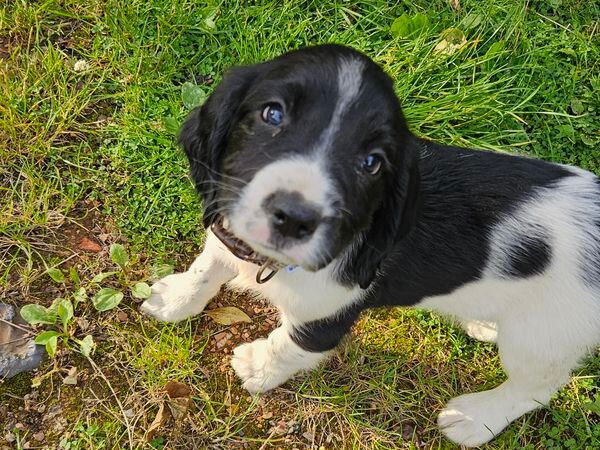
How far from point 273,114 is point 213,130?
291 millimetres

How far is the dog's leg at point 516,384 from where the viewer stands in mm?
3514

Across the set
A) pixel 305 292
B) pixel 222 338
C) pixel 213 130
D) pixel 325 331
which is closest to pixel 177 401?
pixel 222 338

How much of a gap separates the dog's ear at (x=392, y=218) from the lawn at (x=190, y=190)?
1361mm

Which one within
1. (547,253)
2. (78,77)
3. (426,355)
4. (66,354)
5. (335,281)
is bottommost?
(66,354)

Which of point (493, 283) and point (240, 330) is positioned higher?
point (493, 283)

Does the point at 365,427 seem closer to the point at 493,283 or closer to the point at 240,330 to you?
the point at 240,330

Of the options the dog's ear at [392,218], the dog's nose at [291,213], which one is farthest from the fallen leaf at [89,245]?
the dog's nose at [291,213]

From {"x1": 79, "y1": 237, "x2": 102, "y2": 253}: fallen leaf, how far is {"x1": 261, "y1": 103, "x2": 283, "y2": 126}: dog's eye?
196cm

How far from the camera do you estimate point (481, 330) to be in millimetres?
4363

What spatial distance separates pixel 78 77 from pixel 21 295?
146cm

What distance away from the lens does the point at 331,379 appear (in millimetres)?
4273

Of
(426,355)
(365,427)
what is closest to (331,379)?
(365,427)

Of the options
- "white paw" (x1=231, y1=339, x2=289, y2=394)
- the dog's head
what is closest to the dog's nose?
the dog's head

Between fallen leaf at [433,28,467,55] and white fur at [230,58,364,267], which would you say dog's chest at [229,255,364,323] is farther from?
fallen leaf at [433,28,467,55]
